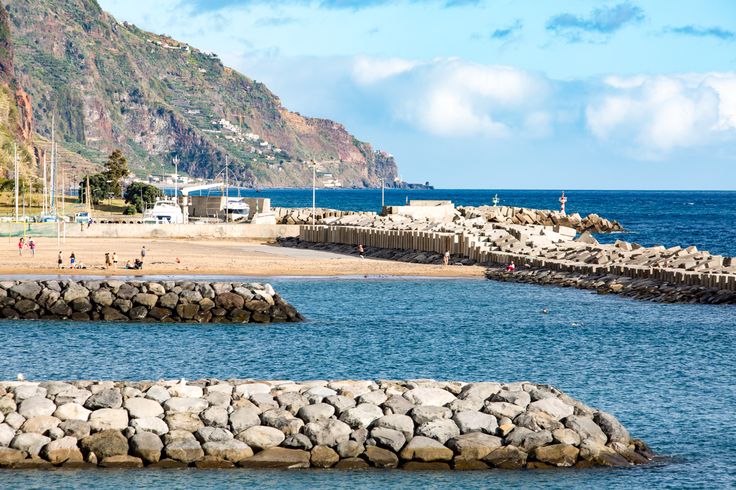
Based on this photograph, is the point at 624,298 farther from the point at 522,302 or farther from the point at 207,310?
the point at 207,310

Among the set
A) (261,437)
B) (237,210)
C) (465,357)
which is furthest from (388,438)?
(237,210)

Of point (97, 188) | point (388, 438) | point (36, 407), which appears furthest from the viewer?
point (97, 188)

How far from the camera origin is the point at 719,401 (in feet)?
92.5

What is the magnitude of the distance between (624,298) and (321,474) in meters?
38.6

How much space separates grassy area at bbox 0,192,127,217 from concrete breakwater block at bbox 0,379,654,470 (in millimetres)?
99224

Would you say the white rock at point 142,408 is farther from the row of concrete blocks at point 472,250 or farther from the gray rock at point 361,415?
the row of concrete blocks at point 472,250

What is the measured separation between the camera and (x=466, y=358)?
119ft

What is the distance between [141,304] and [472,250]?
111ft

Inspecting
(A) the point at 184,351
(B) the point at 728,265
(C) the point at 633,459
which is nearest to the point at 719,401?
(C) the point at 633,459

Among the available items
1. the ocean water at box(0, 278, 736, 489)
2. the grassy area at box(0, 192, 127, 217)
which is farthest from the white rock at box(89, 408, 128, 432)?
the grassy area at box(0, 192, 127, 217)

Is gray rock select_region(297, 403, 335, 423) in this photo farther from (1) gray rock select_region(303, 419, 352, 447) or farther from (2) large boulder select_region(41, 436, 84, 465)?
(2) large boulder select_region(41, 436, 84, 465)

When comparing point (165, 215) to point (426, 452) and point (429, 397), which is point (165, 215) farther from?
point (426, 452)

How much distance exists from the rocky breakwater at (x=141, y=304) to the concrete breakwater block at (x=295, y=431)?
22.4 meters

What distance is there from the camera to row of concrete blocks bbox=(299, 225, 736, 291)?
5669cm
